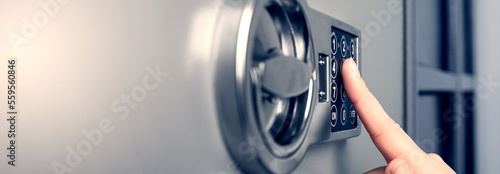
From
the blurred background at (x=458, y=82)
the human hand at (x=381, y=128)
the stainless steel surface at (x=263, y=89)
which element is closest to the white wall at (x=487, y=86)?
the blurred background at (x=458, y=82)

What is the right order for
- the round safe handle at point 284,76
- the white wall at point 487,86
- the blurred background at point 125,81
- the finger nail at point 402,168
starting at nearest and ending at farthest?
the blurred background at point 125,81, the round safe handle at point 284,76, the finger nail at point 402,168, the white wall at point 487,86

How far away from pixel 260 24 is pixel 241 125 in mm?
83

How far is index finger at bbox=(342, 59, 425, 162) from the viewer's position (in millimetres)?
449

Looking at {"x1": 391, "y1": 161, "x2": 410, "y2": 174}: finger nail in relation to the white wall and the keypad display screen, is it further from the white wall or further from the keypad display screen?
the white wall

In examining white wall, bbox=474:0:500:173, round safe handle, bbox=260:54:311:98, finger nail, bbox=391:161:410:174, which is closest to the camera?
round safe handle, bbox=260:54:311:98

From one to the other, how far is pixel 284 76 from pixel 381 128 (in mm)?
200

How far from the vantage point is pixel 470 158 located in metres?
1.04

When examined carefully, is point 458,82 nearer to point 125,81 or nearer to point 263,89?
point 263,89

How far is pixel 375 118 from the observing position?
1.51 ft

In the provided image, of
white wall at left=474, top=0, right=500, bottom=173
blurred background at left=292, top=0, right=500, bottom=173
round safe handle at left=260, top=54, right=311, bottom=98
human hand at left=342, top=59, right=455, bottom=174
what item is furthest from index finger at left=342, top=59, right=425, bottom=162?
white wall at left=474, top=0, right=500, bottom=173

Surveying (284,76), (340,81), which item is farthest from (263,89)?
(340,81)

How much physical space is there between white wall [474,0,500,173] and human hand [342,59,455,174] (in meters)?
0.65

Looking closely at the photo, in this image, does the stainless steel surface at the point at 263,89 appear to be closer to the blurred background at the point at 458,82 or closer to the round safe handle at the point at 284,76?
the round safe handle at the point at 284,76

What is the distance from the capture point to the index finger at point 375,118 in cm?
45
